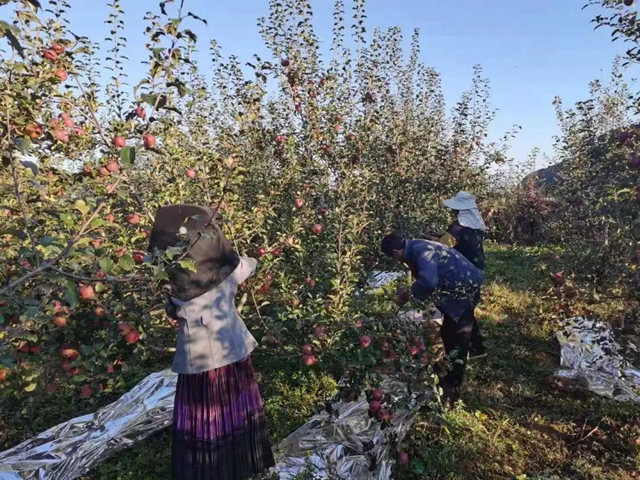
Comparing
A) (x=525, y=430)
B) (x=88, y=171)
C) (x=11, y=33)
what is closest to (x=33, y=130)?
(x=88, y=171)

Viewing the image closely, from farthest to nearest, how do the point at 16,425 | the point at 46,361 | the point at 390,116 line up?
the point at 390,116, the point at 16,425, the point at 46,361

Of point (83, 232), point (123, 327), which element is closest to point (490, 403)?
point (123, 327)

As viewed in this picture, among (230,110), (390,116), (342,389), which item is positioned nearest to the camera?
(342,389)

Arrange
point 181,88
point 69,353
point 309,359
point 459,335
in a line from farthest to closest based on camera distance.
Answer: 1. point 459,335
2. point 309,359
3. point 69,353
4. point 181,88

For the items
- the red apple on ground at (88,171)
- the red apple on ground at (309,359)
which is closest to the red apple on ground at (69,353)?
the red apple on ground at (88,171)

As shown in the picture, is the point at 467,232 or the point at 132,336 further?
the point at 467,232

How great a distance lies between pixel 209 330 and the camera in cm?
214

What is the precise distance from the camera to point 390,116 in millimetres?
5422

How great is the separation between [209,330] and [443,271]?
189 centimetres

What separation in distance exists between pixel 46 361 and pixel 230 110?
10.9 feet

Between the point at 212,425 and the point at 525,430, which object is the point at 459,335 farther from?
the point at 212,425

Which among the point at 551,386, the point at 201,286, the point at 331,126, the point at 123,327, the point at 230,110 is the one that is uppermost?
the point at 230,110

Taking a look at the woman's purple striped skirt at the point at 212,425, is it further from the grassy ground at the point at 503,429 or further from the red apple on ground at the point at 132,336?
the grassy ground at the point at 503,429

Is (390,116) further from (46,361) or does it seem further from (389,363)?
(46,361)
